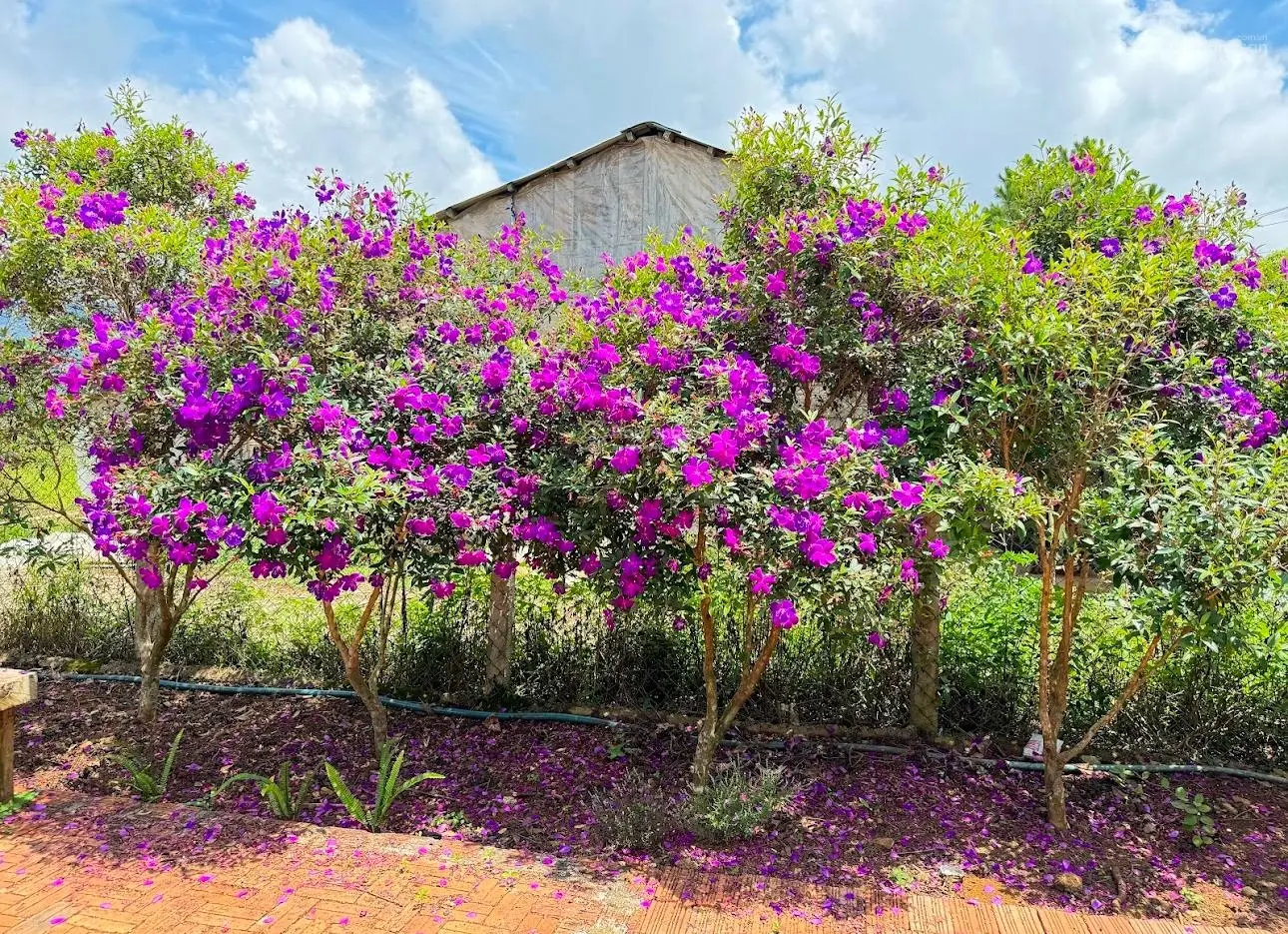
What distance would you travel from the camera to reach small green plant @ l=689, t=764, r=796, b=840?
10.9 ft

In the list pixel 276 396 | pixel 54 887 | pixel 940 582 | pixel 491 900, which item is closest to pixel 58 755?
pixel 54 887

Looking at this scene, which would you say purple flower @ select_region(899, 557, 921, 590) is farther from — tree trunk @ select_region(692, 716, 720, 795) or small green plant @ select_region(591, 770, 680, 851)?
small green plant @ select_region(591, 770, 680, 851)

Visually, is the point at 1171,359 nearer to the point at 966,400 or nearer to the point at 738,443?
the point at 966,400

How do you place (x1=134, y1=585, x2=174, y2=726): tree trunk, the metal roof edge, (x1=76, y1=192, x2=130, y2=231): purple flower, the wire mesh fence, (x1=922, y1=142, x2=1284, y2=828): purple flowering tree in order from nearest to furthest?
(x1=922, y1=142, x2=1284, y2=828): purple flowering tree → the wire mesh fence → (x1=76, y1=192, x2=130, y2=231): purple flower → (x1=134, y1=585, x2=174, y2=726): tree trunk → the metal roof edge

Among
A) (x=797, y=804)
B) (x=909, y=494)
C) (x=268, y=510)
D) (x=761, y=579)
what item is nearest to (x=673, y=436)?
(x=761, y=579)

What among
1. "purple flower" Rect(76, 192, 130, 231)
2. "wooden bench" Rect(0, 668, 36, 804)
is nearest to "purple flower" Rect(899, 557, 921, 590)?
"wooden bench" Rect(0, 668, 36, 804)

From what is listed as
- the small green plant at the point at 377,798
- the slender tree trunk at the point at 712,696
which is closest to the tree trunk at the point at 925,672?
the slender tree trunk at the point at 712,696

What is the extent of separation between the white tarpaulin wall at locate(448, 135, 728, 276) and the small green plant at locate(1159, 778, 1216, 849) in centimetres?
756

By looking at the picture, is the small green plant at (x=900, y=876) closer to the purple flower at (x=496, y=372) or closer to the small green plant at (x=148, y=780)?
the purple flower at (x=496, y=372)

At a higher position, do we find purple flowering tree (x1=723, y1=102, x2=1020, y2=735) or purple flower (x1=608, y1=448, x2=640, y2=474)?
purple flowering tree (x1=723, y1=102, x2=1020, y2=735)

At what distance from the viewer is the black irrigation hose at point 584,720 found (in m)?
4.04

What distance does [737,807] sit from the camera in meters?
3.41

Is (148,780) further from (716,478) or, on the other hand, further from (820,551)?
(820,551)

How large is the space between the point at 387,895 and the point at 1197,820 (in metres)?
3.32
